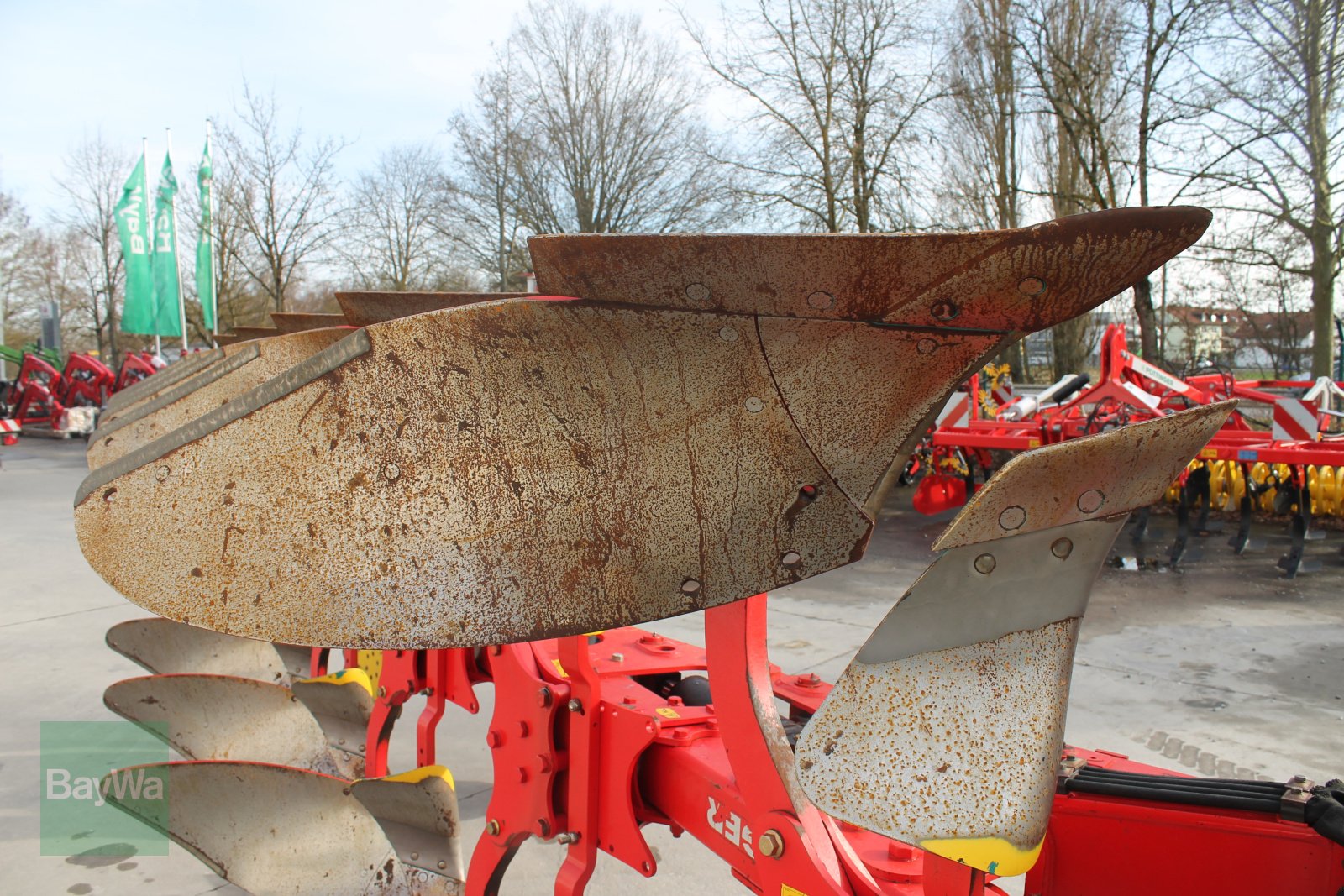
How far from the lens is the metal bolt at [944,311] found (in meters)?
0.80

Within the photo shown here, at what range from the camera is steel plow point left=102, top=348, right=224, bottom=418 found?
6.46ft

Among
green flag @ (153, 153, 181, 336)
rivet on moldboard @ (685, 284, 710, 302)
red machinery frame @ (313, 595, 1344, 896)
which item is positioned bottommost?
red machinery frame @ (313, 595, 1344, 896)

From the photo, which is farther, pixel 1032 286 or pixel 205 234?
pixel 205 234

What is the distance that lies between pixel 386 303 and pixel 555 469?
553 millimetres

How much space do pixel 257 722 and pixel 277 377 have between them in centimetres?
260

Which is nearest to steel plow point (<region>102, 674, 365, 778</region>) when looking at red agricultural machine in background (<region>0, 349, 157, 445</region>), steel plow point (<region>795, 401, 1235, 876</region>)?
steel plow point (<region>795, 401, 1235, 876</region>)

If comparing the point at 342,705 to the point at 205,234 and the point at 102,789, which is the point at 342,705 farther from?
the point at 205,234

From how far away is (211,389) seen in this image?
1.49m

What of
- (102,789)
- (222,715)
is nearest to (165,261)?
(222,715)

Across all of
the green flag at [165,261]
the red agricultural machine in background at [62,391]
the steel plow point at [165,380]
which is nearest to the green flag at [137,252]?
the green flag at [165,261]

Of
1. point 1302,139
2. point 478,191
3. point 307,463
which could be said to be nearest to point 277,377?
point 307,463

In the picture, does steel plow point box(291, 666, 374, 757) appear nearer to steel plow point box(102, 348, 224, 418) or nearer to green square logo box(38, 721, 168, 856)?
green square logo box(38, 721, 168, 856)

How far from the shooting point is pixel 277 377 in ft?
3.04

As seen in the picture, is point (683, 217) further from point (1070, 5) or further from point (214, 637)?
point (214, 637)
